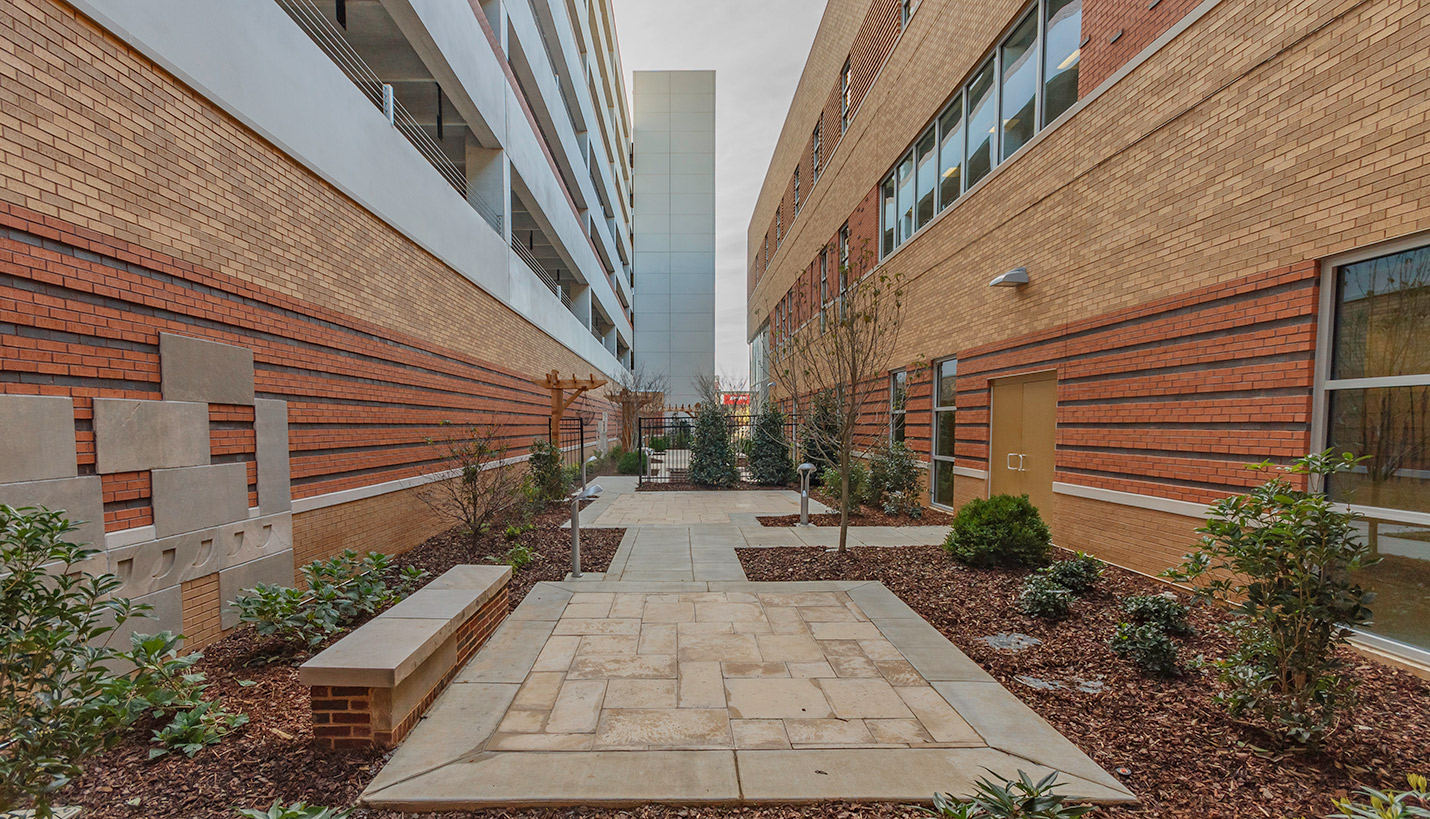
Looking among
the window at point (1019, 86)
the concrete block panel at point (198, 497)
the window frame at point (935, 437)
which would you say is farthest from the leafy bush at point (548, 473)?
the window at point (1019, 86)

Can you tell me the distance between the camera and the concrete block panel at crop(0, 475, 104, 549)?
3009mm

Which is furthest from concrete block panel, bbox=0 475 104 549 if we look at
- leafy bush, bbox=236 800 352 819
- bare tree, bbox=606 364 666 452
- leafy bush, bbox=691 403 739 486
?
bare tree, bbox=606 364 666 452

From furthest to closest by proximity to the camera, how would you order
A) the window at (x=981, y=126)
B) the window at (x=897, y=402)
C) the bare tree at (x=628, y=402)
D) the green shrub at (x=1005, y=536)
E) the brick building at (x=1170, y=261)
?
the bare tree at (x=628, y=402) < the window at (x=897, y=402) < the window at (x=981, y=126) < the green shrub at (x=1005, y=536) < the brick building at (x=1170, y=261)

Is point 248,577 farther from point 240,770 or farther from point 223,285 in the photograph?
point 240,770

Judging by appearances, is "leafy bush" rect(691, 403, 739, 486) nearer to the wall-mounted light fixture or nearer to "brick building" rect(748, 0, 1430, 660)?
"brick building" rect(748, 0, 1430, 660)

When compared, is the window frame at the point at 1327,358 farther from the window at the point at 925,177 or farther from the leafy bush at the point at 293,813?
the window at the point at 925,177

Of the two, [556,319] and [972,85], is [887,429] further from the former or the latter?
[556,319]

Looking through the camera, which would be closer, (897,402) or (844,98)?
(897,402)

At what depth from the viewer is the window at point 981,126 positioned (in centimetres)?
840

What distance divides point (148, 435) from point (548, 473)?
7.41 meters

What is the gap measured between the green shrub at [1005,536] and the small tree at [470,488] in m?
6.04

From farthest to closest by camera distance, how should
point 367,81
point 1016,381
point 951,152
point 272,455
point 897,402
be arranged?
1. point 897,402
2. point 951,152
3. point 1016,381
4. point 367,81
5. point 272,455

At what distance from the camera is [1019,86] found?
7.80 meters

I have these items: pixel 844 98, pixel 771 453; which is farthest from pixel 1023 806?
pixel 844 98
